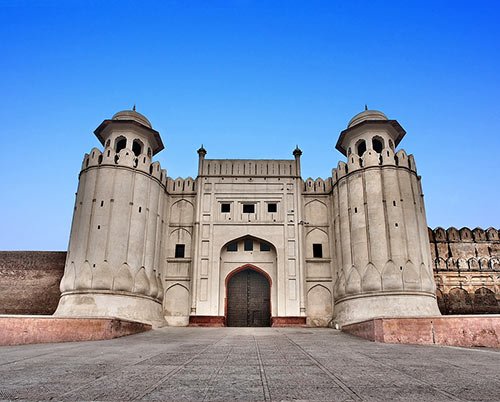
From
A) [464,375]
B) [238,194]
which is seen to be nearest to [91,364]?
[464,375]

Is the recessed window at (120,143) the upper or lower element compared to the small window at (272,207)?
upper

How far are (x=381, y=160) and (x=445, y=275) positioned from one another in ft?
22.4

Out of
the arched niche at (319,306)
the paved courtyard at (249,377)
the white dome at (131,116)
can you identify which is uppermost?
the white dome at (131,116)

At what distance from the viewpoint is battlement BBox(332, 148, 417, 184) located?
1938cm

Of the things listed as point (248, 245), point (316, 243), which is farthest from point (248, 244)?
point (316, 243)

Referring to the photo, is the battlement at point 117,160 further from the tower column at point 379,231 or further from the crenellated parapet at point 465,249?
the crenellated parapet at point 465,249

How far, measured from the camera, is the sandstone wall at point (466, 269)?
20.4 meters

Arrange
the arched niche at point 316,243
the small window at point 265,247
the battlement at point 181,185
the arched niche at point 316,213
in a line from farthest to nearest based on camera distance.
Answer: the battlement at point 181,185, the arched niche at point 316,213, the small window at point 265,247, the arched niche at point 316,243

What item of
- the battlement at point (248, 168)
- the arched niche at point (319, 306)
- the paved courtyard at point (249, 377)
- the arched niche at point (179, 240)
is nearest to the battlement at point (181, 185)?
the battlement at point (248, 168)

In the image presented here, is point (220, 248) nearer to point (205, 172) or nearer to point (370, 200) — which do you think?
point (205, 172)

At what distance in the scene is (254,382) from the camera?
4535 mm

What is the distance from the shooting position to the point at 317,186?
72.6 ft

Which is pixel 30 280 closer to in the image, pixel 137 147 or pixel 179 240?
pixel 179 240

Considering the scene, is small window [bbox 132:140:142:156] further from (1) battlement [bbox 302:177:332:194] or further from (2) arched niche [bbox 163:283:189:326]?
(1) battlement [bbox 302:177:332:194]
